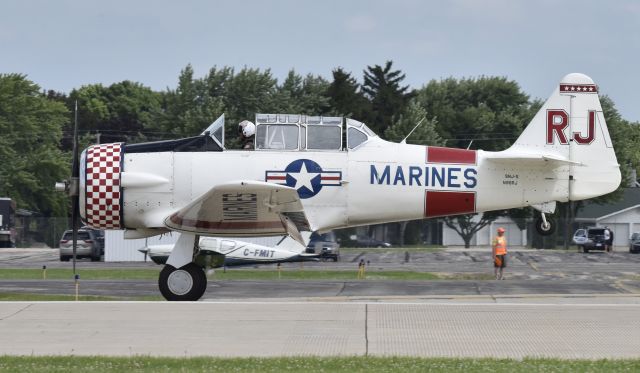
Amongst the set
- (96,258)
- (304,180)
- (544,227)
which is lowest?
(96,258)

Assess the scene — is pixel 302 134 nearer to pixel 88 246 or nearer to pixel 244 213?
pixel 244 213

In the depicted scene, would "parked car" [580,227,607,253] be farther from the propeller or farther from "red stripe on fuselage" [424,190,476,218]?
the propeller

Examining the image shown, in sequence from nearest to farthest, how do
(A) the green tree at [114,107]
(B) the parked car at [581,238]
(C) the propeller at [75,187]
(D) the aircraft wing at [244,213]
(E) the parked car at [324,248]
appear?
(D) the aircraft wing at [244,213]
(C) the propeller at [75,187]
(E) the parked car at [324,248]
(B) the parked car at [581,238]
(A) the green tree at [114,107]

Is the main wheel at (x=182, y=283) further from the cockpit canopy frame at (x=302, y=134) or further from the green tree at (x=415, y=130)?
the green tree at (x=415, y=130)

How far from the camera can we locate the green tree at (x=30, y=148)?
67750mm

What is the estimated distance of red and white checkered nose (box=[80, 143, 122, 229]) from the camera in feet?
53.5

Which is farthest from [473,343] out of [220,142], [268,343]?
[220,142]

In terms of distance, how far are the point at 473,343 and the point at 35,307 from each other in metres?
5.83

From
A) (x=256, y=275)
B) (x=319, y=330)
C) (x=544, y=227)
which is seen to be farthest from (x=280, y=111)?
(x=319, y=330)

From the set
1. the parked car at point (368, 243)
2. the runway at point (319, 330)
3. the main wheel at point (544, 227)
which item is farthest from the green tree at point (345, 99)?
the runway at point (319, 330)

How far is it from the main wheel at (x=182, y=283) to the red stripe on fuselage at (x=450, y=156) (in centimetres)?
437

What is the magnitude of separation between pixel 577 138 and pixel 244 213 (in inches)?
245

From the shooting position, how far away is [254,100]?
64.2 metres

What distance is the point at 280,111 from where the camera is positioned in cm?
6294
